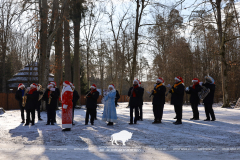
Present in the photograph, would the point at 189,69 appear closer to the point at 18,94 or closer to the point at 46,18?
the point at 46,18

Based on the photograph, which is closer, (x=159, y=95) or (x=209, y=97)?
(x=159, y=95)

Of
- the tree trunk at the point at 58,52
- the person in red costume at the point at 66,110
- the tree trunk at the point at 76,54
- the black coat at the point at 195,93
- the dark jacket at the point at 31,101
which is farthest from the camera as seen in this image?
the tree trunk at the point at 76,54

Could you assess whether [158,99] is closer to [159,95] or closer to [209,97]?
[159,95]

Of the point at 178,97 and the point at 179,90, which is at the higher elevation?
the point at 179,90

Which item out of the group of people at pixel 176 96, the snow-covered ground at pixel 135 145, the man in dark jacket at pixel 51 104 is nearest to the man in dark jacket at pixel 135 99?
the group of people at pixel 176 96

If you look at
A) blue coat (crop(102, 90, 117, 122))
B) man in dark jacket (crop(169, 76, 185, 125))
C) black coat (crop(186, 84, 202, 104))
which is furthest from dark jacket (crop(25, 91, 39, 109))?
black coat (crop(186, 84, 202, 104))

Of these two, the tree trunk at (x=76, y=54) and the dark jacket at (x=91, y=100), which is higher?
the tree trunk at (x=76, y=54)

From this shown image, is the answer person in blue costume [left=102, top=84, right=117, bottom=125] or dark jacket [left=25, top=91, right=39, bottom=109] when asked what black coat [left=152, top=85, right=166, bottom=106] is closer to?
person in blue costume [left=102, top=84, right=117, bottom=125]

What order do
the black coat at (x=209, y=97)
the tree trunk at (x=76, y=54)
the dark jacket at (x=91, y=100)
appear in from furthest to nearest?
the tree trunk at (x=76, y=54), the black coat at (x=209, y=97), the dark jacket at (x=91, y=100)

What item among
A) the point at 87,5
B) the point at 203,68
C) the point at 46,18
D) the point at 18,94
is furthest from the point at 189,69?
the point at 18,94

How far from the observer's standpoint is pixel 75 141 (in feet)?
22.5

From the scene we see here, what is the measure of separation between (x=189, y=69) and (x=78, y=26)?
45.9 feet

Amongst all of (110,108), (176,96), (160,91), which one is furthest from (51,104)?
(176,96)

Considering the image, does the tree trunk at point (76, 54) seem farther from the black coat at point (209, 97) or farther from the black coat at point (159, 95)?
the black coat at point (209, 97)
